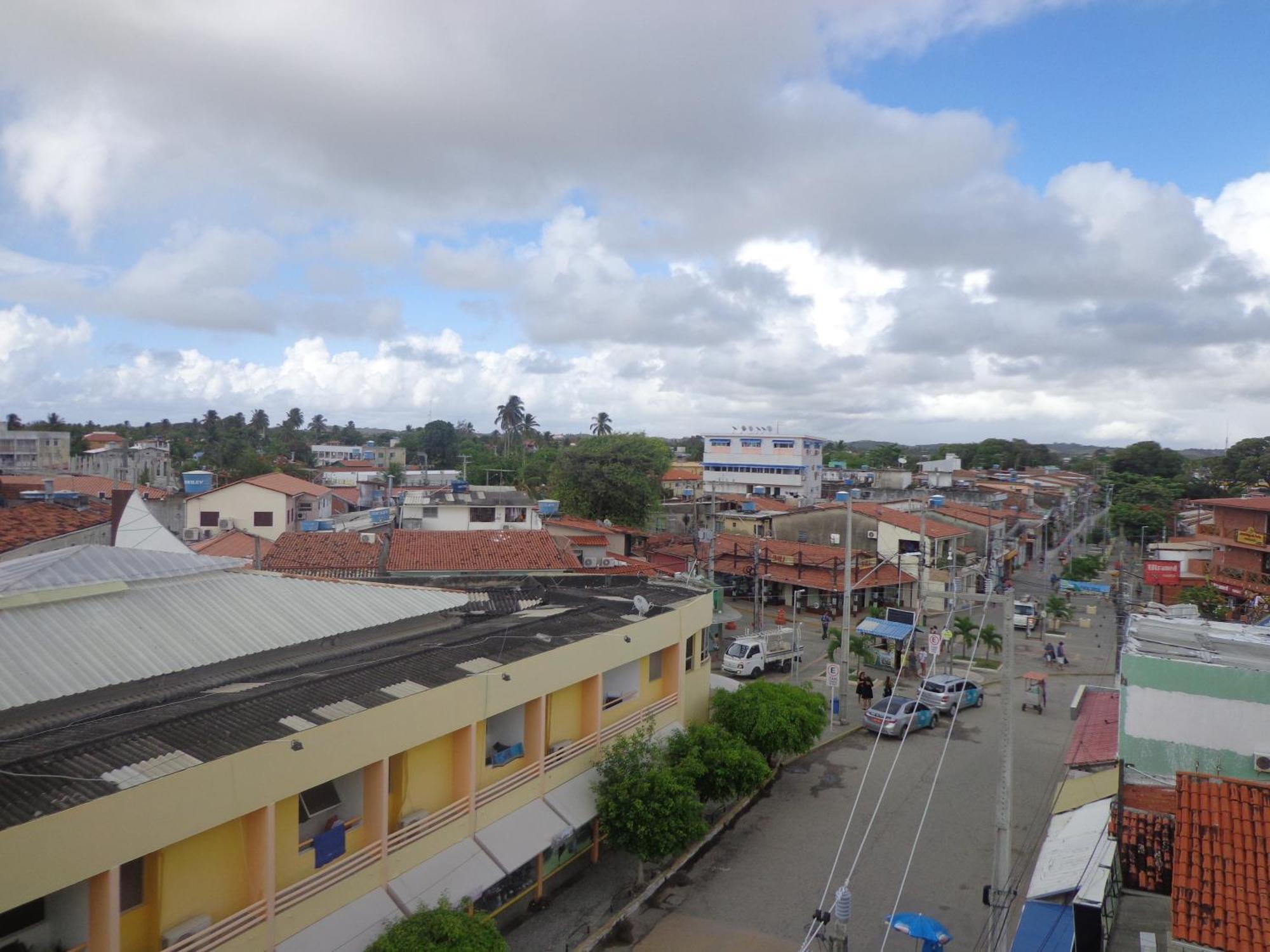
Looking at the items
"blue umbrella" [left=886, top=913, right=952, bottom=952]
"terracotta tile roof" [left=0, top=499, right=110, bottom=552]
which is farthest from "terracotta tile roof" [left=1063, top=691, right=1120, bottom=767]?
"terracotta tile roof" [left=0, top=499, right=110, bottom=552]

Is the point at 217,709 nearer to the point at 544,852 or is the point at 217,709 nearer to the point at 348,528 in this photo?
the point at 544,852

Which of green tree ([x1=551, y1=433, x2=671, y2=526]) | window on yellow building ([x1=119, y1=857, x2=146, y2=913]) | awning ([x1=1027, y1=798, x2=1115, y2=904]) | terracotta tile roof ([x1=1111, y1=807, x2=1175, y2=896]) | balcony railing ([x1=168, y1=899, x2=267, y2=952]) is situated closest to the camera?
balcony railing ([x1=168, y1=899, x2=267, y2=952])

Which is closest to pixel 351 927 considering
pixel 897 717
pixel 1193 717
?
pixel 1193 717

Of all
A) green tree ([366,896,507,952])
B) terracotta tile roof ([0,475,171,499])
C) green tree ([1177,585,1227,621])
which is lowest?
green tree ([1177,585,1227,621])

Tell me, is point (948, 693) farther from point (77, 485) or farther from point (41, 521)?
point (77, 485)

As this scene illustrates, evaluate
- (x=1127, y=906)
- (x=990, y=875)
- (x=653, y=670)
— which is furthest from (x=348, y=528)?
(x=1127, y=906)

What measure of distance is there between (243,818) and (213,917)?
100cm

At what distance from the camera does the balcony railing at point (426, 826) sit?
10.0 meters

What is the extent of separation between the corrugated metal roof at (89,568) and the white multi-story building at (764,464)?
63341mm

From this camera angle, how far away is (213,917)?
8.35 meters

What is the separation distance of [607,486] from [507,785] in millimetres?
38184

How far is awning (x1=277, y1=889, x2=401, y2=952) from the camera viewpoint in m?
8.68

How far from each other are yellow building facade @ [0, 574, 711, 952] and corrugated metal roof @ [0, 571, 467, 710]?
10.8 ft

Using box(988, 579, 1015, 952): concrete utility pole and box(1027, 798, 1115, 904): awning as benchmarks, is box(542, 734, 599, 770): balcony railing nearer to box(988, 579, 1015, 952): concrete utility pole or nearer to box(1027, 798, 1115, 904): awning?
box(988, 579, 1015, 952): concrete utility pole
